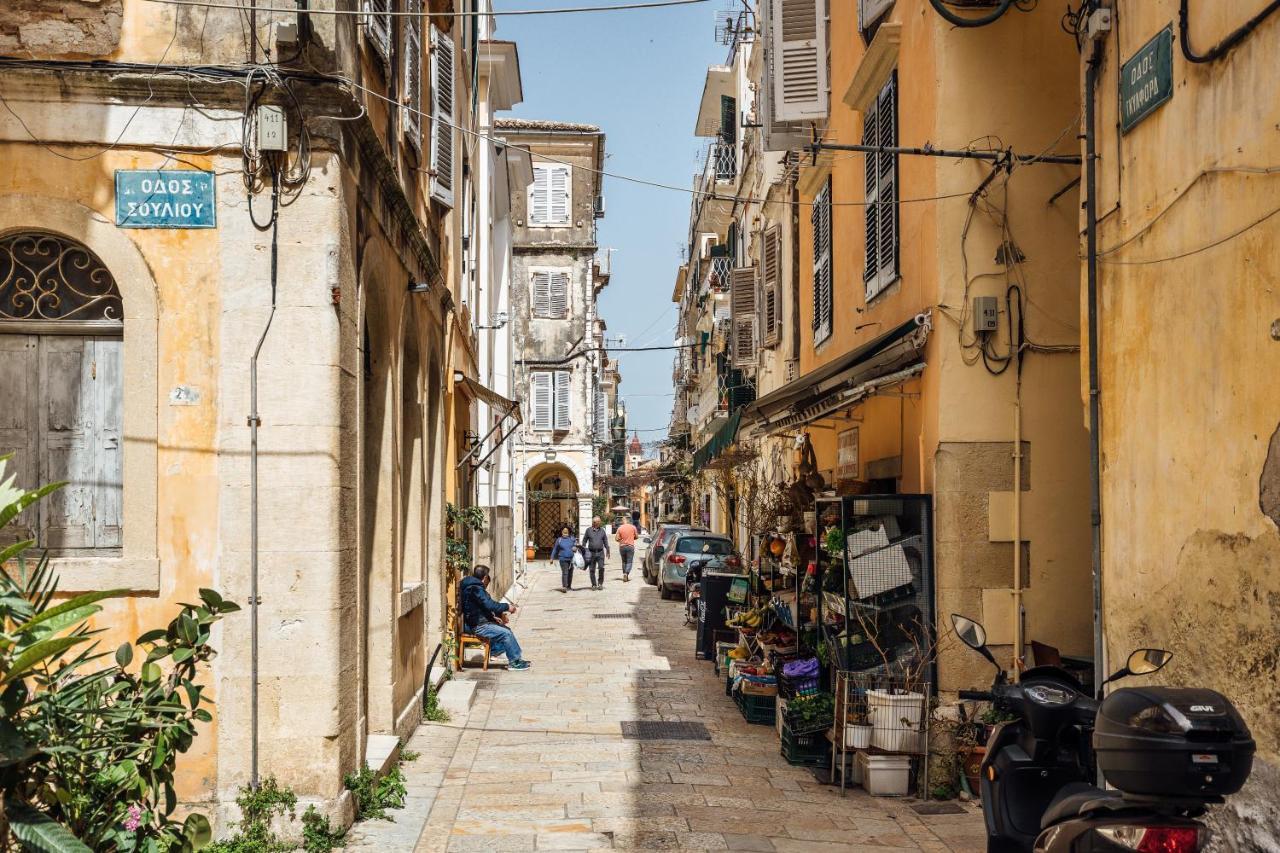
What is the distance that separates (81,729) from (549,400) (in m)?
38.8

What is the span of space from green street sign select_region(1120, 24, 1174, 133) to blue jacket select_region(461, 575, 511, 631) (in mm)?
10574

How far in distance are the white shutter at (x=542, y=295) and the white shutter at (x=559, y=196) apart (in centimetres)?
201

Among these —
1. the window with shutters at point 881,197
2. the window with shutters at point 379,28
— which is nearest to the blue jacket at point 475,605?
the window with shutters at point 881,197

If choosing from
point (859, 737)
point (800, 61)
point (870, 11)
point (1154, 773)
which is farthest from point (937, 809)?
point (800, 61)

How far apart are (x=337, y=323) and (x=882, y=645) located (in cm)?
507

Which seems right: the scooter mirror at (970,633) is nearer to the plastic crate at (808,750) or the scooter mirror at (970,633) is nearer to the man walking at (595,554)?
the plastic crate at (808,750)

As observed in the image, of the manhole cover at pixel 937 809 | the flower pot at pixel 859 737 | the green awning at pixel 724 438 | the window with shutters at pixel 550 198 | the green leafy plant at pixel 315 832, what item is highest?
the window with shutters at pixel 550 198

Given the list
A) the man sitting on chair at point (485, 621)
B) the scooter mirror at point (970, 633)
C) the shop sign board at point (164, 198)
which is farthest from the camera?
the man sitting on chair at point (485, 621)

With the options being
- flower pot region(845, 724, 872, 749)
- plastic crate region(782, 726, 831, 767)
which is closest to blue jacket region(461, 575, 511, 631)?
plastic crate region(782, 726, 831, 767)

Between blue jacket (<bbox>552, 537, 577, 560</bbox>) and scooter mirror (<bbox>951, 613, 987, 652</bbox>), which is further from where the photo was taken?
blue jacket (<bbox>552, 537, 577, 560</bbox>)

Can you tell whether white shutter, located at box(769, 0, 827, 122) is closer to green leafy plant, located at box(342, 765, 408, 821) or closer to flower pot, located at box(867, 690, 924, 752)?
flower pot, located at box(867, 690, 924, 752)

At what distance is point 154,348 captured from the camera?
719cm

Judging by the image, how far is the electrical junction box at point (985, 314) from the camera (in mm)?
9078

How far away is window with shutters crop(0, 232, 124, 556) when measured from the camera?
7309mm
